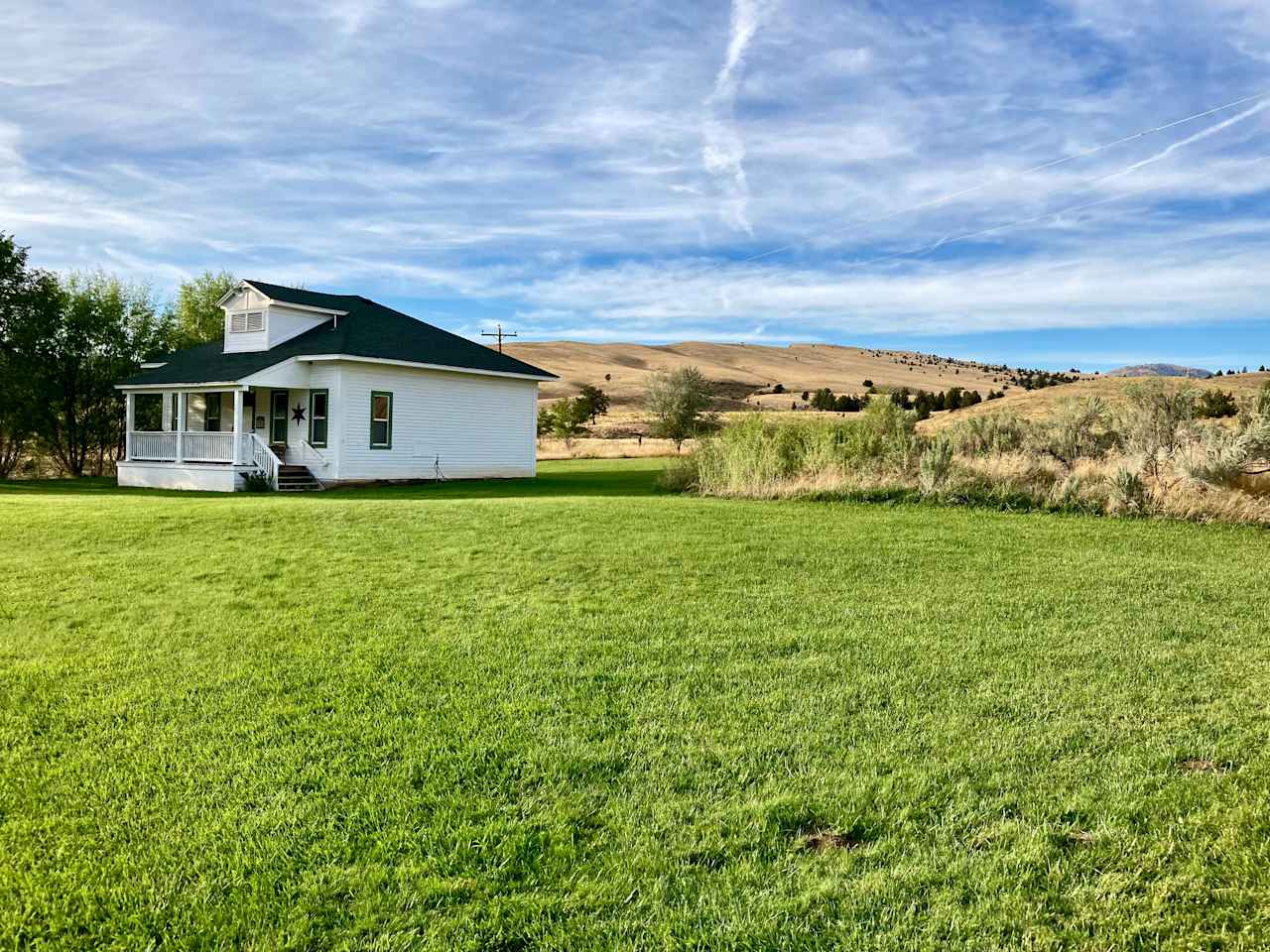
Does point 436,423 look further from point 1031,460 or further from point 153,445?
point 1031,460

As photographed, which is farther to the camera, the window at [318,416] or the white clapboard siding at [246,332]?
the white clapboard siding at [246,332]

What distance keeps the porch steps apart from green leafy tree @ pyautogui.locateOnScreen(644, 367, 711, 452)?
1774cm

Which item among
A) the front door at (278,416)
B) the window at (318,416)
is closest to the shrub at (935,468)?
the window at (318,416)

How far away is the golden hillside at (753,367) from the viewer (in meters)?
85.3

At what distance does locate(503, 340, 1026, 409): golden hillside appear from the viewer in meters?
85.3

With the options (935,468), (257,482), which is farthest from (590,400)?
(935,468)

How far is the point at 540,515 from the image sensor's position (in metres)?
11.5

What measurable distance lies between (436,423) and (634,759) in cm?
1887

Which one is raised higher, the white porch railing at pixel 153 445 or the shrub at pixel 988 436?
the shrub at pixel 988 436

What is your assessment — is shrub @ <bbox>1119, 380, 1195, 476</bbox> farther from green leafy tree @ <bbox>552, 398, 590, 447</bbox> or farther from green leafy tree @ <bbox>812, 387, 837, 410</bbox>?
green leafy tree @ <bbox>812, 387, 837, 410</bbox>

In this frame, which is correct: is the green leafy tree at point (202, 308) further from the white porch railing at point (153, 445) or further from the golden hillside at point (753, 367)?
the golden hillside at point (753, 367)

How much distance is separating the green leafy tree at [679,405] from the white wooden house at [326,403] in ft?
41.5

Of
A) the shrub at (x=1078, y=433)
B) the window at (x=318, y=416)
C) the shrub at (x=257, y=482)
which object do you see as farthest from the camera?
the window at (x=318, y=416)

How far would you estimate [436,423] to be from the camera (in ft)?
71.1
